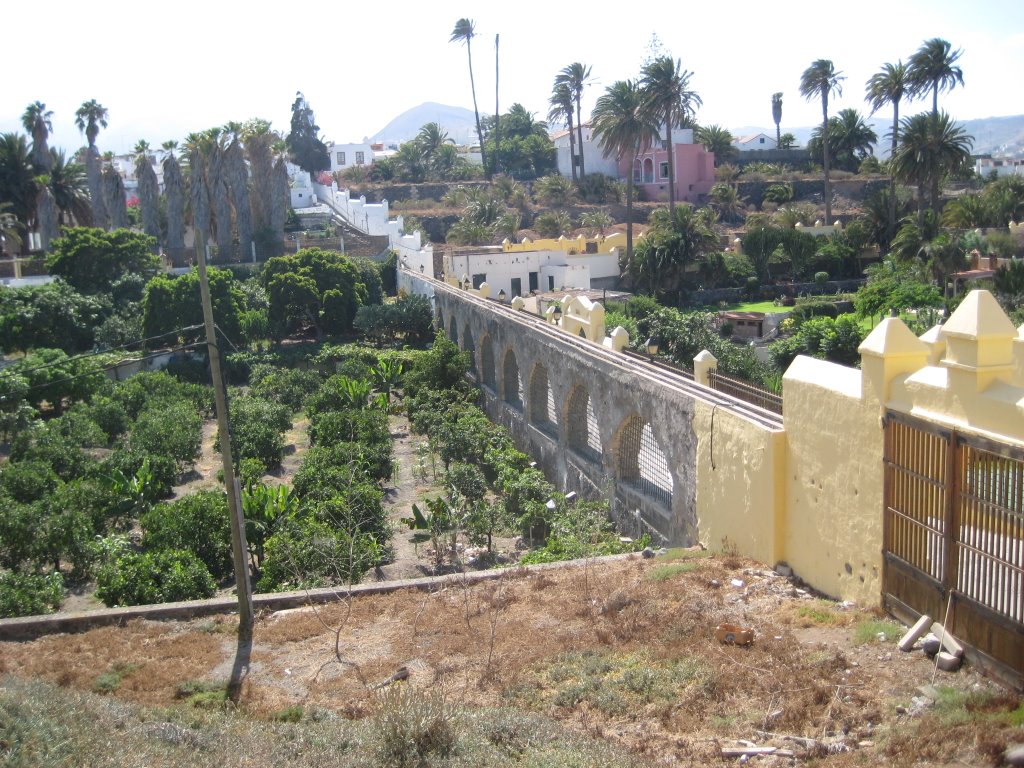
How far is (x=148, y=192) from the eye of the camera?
48.5 m

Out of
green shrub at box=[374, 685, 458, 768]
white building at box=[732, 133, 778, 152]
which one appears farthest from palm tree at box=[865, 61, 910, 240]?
green shrub at box=[374, 685, 458, 768]

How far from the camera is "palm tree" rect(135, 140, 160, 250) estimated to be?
48.1 metres

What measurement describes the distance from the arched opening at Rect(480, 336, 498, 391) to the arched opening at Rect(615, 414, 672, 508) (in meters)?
11.4

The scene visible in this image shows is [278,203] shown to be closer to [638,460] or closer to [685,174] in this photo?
[685,174]

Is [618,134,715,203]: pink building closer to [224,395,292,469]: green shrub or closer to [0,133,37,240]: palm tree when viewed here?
[0,133,37,240]: palm tree

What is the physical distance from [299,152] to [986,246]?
50.4 meters

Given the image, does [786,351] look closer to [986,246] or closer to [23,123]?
[986,246]

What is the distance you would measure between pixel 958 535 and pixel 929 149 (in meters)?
44.1

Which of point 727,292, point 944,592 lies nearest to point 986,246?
point 727,292

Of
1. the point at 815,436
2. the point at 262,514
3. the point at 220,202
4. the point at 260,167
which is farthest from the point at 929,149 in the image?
the point at 815,436

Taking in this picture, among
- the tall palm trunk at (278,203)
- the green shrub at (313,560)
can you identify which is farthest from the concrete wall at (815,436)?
the tall palm trunk at (278,203)

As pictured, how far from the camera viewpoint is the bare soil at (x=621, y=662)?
6.97 m

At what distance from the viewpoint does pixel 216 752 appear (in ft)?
22.7

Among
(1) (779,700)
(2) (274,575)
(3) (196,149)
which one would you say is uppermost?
(3) (196,149)
